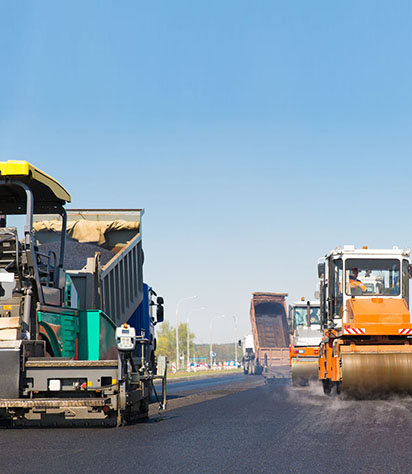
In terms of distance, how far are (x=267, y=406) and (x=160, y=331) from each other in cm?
9481

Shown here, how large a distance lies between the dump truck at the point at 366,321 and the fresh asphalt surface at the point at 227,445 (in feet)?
6.23

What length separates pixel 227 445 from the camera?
29.6ft

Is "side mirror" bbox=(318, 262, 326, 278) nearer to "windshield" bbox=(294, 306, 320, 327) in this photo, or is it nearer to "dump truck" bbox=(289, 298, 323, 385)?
"dump truck" bbox=(289, 298, 323, 385)

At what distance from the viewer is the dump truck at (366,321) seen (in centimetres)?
1552

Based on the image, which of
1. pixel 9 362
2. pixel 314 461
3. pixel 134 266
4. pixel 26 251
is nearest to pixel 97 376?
pixel 9 362

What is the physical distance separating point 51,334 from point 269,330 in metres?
31.6

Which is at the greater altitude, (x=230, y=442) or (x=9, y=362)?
(x=9, y=362)

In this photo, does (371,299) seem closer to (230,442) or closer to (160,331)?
(230,442)

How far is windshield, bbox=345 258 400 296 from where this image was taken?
56.7 ft

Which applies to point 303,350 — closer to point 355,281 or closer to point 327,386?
point 327,386

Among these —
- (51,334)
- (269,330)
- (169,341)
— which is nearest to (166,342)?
(169,341)

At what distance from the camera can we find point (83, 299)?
1254 centimetres

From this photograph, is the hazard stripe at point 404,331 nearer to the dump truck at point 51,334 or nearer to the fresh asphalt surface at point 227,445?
Answer: the fresh asphalt surface at point 227,445

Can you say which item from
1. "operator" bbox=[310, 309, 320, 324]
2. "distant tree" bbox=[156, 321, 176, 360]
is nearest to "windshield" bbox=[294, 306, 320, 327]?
"operator" bbox=[310, 309, 320, 324]
